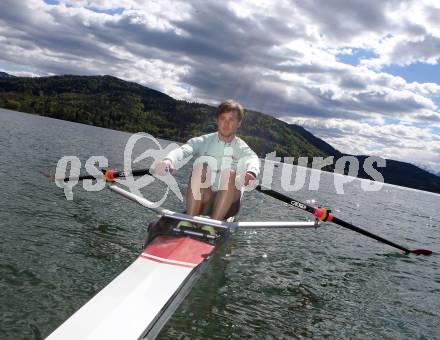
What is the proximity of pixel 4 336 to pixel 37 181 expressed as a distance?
1329 cm

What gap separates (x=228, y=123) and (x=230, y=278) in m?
3.83

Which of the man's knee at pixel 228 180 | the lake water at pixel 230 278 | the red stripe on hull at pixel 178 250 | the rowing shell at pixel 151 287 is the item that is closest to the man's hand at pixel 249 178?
the man's knee at pixel 228 180

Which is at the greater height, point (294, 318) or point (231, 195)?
point (231, 195)

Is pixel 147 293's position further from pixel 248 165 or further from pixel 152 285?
pixel 248 165

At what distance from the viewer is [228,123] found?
9727 millimetres

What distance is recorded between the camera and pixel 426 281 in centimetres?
1307

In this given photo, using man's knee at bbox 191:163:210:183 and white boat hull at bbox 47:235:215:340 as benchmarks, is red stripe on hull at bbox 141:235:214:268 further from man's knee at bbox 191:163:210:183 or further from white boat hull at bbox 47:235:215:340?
man's knee at bbox 191:163:210:183

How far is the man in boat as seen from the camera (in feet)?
30.6

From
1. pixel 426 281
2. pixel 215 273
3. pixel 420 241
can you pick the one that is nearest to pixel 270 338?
pixel 215 273

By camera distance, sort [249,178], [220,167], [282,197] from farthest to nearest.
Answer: [282,197] < [220,167] < [249,178]

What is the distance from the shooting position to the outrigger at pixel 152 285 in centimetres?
450

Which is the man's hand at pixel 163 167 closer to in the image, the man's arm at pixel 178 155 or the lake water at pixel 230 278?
the man's arm at pixel 178 155

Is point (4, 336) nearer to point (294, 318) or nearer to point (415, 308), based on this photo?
point (294, 318)

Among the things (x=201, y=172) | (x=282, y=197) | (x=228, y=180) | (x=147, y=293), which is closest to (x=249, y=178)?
(x=228, y=180)
